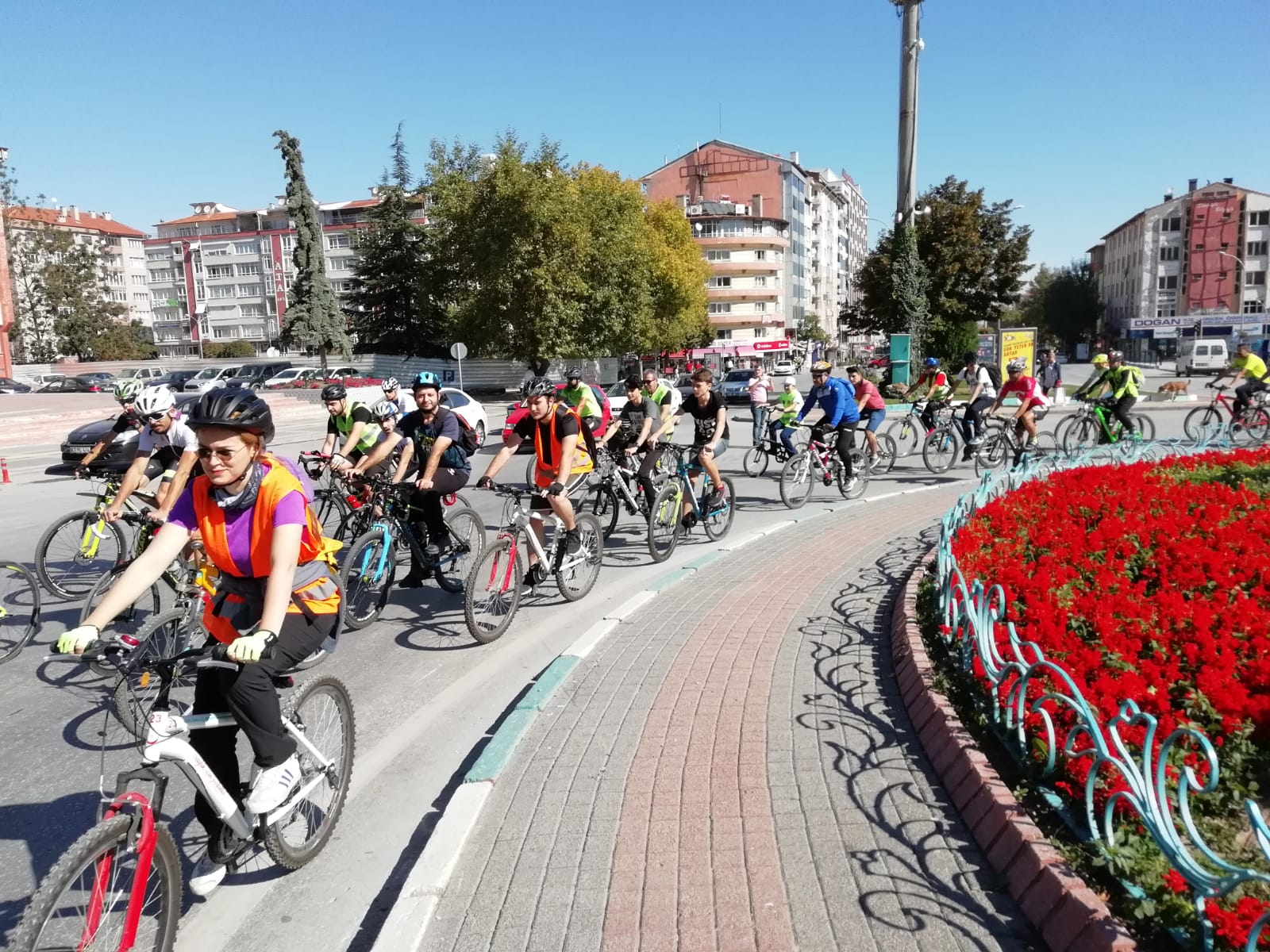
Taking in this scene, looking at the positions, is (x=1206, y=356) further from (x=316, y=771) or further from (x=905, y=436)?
(x=316, y=771)

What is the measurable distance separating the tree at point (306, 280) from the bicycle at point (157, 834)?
4603cm

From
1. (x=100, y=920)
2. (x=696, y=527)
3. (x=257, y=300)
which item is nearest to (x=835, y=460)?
(x=696, y=527)

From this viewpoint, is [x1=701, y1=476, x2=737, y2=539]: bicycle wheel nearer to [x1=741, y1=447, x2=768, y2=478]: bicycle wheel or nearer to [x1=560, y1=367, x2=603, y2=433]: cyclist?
[x1=560, y1=367, x2=603, y2=433]: cyclist

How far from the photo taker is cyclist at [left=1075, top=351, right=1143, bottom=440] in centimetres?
1393

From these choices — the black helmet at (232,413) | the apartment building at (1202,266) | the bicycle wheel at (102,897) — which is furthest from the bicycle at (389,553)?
the apartment building at (1202,266)

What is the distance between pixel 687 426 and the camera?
83.9 feet

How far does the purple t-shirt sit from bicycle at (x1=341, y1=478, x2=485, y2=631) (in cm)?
323

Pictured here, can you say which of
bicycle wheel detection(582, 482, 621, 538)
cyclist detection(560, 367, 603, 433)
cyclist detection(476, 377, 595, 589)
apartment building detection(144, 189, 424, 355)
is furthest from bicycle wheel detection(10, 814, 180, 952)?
apartment building detection(144, 189, 424, 355)

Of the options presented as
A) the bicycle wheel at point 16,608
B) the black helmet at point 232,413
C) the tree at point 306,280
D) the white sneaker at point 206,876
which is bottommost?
the white sneaker at point 206,876

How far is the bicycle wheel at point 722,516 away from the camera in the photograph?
9.85 m

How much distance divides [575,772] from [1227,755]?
289 centimetres

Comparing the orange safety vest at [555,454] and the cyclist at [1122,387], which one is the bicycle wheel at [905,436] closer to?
the cyclist at [1122,387]

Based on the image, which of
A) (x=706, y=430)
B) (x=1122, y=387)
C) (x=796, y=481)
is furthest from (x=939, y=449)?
Answer: (x=706, y=430)

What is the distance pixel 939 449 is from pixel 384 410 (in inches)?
389
